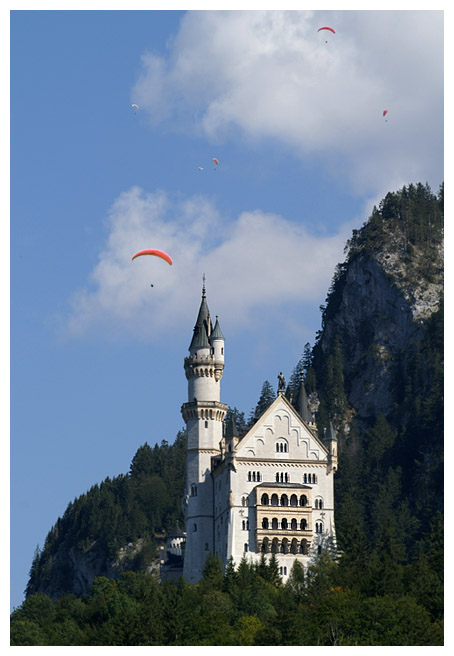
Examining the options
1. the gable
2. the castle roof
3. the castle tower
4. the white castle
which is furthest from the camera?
the castle roof

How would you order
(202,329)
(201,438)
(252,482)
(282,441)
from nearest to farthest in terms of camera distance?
(252,482)
(282,441)
(201,438)
(202,329)

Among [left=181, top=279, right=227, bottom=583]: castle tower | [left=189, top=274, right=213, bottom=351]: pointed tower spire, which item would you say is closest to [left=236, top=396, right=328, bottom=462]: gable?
[left=181, top=279, right=227, bottom=583]: castle tower

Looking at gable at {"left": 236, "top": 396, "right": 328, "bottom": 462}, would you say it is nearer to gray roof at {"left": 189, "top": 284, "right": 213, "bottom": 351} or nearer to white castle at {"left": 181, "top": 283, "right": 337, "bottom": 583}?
white castle at {"left": 181, "top": 283, "right": 337, "bottom": 583}

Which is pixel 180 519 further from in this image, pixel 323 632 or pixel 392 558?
pixel 323 632

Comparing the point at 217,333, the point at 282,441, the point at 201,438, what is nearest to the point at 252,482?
the point at 282,441

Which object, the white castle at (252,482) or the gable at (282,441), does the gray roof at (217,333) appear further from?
the gable at (282,441)

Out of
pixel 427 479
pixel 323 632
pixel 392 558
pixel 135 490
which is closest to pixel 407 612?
pixel 323 632

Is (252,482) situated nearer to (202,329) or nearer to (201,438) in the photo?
(201,438)
